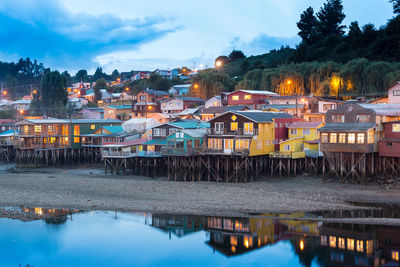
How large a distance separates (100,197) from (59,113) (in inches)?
2773

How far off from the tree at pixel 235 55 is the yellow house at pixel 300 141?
106602 millimetres

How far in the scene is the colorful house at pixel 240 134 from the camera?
44.6 meters

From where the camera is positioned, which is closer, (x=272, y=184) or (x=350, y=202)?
(x=350, y=202)

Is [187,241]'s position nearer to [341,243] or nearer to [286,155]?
[341,243]

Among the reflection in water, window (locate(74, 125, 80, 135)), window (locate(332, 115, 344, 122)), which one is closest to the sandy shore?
the reflection in water

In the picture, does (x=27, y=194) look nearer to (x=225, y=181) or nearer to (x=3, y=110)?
(x=225, y=181)

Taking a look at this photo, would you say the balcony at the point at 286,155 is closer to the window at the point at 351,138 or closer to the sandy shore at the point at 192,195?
the sandy shore at the point at 192,195

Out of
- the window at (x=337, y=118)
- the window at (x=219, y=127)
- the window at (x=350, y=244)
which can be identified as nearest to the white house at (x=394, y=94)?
the window at (x=337, y=118)

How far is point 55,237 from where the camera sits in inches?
1088

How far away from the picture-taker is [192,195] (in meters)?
37.2

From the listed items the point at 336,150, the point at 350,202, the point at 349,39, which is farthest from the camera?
the point at 349,39

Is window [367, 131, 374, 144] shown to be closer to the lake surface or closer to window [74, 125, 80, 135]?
the lake surface

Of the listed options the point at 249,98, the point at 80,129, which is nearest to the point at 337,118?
the point at 249,98

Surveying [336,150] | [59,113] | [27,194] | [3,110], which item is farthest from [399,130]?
[3,110]
